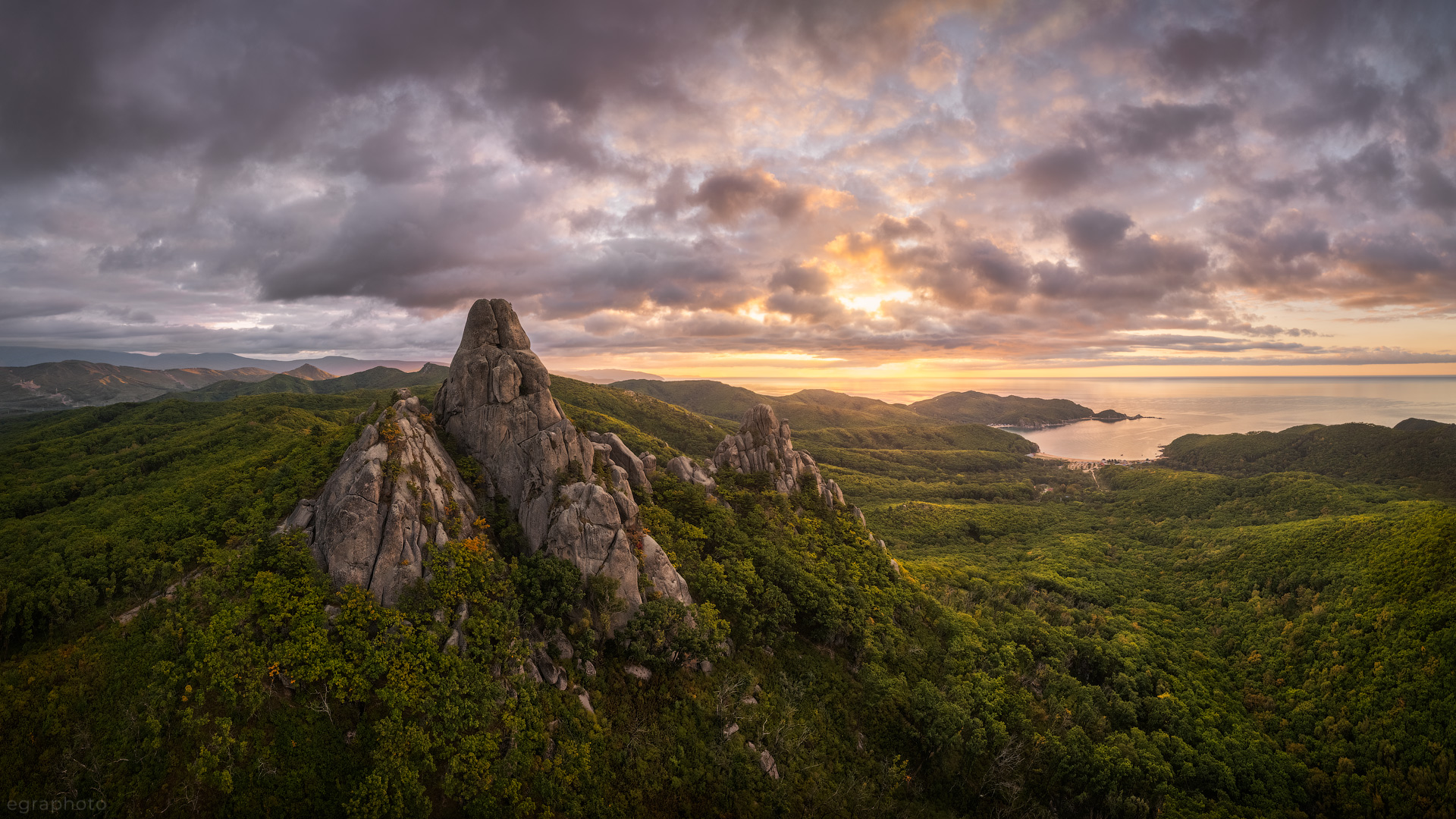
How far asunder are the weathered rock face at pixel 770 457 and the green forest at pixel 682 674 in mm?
3758

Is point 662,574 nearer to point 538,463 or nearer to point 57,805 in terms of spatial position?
point 538,463

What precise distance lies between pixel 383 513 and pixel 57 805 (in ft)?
56.5

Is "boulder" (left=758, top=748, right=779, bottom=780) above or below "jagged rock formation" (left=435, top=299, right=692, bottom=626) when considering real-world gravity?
below

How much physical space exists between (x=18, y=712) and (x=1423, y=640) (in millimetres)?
114713

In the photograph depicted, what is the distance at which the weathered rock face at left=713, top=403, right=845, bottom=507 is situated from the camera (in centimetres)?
7444

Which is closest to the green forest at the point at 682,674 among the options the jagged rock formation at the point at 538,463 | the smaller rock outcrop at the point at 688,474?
the smaller rock outcrop at the point at 688,474

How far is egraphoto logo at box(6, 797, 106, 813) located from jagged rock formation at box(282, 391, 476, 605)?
479 inches

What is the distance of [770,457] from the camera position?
247 feet

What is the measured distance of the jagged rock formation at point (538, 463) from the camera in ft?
135

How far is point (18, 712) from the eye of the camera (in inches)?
938

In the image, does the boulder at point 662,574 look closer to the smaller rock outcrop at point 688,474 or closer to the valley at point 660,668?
the valley at point 660,668

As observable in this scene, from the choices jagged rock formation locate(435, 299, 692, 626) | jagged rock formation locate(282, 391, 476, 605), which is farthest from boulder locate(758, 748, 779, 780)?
jagged rock formation locate(282, 391, 476, 605)

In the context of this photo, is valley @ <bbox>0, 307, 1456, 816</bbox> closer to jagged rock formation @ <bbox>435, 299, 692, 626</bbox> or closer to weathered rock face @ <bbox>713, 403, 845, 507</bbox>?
jagged rock formation @ <bbox>435, 299, 692, 626</bbox>

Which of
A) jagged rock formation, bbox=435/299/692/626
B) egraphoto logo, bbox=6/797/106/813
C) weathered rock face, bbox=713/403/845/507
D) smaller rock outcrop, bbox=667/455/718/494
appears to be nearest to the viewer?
egraphoto logo, bbox=6/797/106/813
